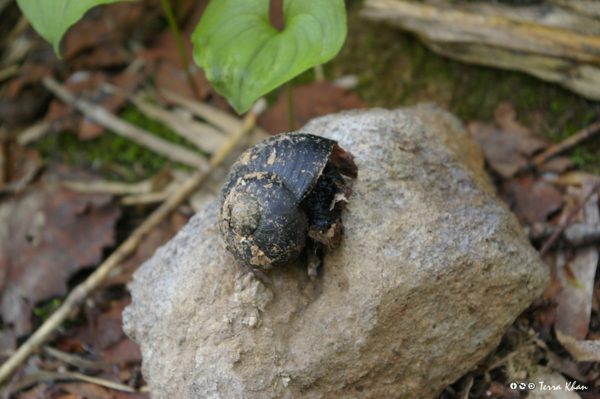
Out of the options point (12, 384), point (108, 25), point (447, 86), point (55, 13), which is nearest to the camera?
point (55, 13)

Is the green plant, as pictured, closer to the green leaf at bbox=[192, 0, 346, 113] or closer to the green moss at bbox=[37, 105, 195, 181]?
the green leaf at bbox=[192, 0, 346, 113]

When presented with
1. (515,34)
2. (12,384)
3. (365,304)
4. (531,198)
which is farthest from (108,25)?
(531,198)

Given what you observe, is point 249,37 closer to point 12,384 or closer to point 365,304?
point 365,304

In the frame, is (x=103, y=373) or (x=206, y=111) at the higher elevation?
(x=206, y=111)

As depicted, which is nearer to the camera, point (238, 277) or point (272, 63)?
point (238, 277)

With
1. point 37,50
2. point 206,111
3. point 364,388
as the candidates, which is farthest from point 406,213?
point 37,50

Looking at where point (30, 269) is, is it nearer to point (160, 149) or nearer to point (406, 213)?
point (160, 149)
